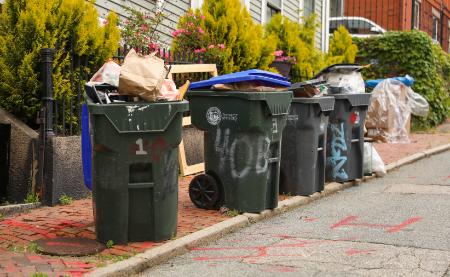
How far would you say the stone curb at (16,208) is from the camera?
6327 millimetres

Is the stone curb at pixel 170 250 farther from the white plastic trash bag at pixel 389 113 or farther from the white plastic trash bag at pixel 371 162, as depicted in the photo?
the white plastic trash bag at pixel 389 113

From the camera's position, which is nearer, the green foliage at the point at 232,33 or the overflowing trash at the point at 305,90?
the overflowing trash at the point at 305,90

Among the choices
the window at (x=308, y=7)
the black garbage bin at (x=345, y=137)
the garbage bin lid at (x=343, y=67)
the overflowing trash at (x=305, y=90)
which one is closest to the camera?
the overflowing trash at (x=305, y=90)

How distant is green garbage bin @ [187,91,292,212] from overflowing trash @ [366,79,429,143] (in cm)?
891

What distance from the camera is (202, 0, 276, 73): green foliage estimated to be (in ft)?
36.0

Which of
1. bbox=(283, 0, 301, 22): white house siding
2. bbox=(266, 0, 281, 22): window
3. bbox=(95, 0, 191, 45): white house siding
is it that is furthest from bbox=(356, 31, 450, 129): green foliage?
bbox=(95, 0, 191, 45): white house siding

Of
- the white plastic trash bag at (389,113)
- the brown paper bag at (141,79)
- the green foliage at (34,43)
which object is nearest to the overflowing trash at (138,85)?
the brown paper bag at (141,79)

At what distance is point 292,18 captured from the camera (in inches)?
712

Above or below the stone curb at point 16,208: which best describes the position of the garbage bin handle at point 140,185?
above

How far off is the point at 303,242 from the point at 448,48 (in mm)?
32392

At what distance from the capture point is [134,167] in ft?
17.1

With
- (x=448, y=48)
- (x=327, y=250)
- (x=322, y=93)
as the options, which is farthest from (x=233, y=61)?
(x=448, y=48)

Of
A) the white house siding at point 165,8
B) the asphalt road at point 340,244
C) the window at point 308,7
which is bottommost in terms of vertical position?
the asphalt road at point 340,244

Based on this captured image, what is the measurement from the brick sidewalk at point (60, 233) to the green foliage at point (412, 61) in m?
12.2
